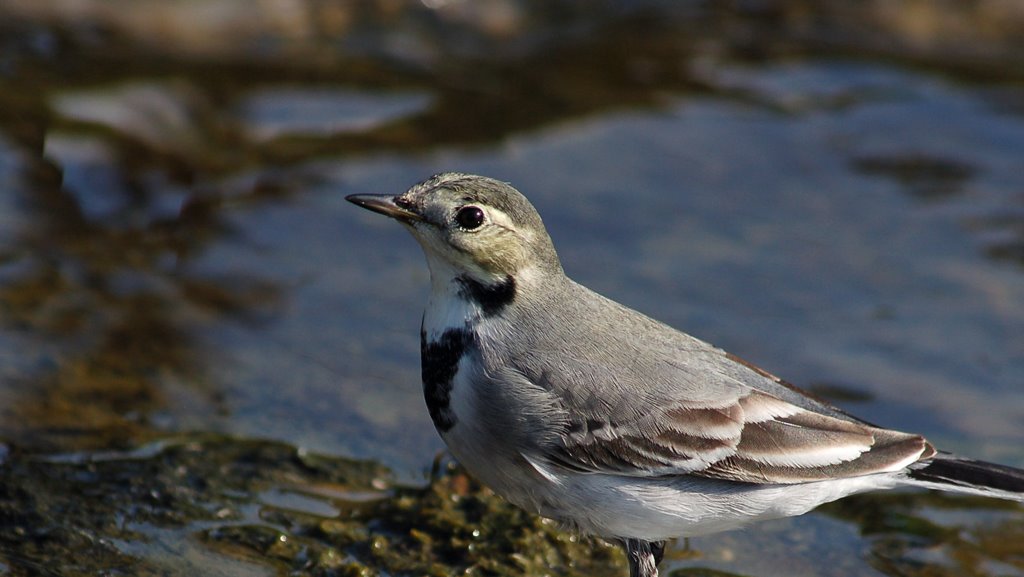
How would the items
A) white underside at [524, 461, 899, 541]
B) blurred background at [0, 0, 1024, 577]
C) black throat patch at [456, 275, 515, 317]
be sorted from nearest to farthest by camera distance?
white underside at [524, 461, 899, 541]
black throat patch at [456, 275, 515, 317]
blurred background at [0, 0, 1024, 577]

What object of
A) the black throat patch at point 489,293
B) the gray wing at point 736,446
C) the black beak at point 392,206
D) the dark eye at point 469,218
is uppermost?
the dark eye at point 469,218

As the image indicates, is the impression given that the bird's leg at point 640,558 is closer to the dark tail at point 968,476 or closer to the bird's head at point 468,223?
the dark tail at point 968,476

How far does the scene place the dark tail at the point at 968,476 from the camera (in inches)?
242

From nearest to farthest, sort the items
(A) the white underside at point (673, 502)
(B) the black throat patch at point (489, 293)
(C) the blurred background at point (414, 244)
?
1. (A) the white underside at point (673, 502)
2. (B) the black throat patch at point (489, 293)
3. (C) the blurred background at point (414, 244)

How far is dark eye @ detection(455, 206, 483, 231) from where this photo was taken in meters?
6.30

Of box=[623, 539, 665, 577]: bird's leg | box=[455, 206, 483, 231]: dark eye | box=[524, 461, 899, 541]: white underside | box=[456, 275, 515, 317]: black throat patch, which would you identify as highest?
box=[455, 206, 483, 231]: dark eye

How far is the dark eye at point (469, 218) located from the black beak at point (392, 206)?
21 cm

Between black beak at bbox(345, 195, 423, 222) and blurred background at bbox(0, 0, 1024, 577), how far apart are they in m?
1.66

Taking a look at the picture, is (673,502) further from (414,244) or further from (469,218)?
(414,244)

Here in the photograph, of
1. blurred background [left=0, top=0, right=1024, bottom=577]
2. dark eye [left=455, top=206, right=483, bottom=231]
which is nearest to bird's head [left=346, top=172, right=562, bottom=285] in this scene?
dark eye [left=455, top=206, right=483, bottom=231]

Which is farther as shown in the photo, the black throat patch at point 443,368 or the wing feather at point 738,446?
the black throat patch at point 443,368

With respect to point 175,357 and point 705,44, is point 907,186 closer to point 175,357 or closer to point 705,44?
point 705,44

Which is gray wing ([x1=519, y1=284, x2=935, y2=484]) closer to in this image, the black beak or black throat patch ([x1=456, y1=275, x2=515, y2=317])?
black throat patch ([x1=456, y1=275, x2=515, y2=317])

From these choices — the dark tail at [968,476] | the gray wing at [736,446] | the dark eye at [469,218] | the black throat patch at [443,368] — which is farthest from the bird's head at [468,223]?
the dark tail at [968,476]
